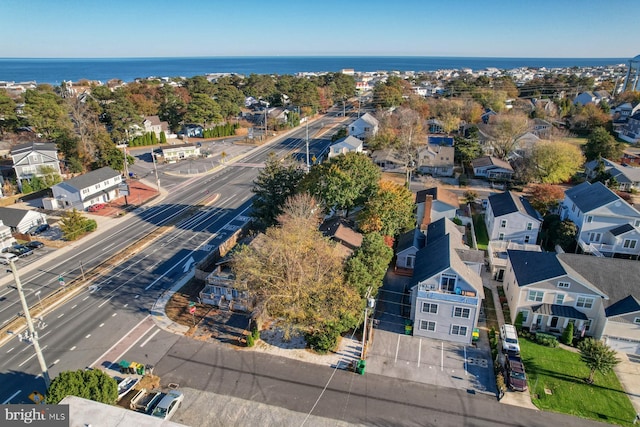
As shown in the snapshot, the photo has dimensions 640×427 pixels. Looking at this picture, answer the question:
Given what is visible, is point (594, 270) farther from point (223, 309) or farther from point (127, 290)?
point (127, 290)

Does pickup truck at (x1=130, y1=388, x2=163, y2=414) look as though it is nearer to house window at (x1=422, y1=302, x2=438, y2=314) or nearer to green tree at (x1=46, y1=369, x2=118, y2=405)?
green tree at (x1=46, y1=369, x2=118, y2=405)

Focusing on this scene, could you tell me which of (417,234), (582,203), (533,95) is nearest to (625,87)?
(533,95)

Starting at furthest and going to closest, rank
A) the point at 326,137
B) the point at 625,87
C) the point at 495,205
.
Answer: the point at 625,87 < the point at 326,137 < the point at 495,205

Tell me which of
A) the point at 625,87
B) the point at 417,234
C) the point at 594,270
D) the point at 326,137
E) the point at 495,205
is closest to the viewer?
the point at 594,270

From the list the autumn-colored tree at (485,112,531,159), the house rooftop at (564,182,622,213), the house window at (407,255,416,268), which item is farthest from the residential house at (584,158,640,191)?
the house window at (407,255,416,268)

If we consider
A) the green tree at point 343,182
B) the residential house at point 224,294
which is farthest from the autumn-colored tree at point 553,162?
the residential house at point 224,294

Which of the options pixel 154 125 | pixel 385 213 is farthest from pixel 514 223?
pixel 154 125

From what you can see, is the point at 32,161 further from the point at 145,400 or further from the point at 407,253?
the point at 407,253
